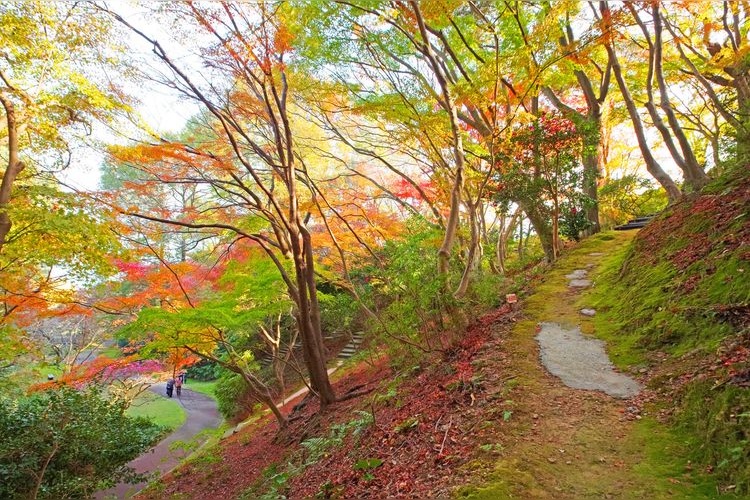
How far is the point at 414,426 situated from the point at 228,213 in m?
7.36

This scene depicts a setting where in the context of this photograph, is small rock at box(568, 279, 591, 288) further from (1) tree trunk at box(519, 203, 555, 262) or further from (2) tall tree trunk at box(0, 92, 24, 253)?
(2) tall tree trunk at box(0, 92, 24, 253)

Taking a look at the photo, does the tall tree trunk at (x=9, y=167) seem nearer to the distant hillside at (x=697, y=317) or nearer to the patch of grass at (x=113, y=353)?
the distant hillside at (x=697, y=317)

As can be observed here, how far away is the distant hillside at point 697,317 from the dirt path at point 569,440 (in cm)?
25

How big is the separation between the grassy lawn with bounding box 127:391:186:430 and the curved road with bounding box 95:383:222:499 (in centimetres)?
28

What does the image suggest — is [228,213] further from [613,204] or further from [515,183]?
[613,204]

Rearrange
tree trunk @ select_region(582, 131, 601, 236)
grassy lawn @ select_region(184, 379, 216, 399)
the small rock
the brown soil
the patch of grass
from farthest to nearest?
the patch of grass
grassy lawn @ select_region(184, 379, 216, 399)
tree trunk @ select_region(582, 131, 601, 236)
the small rock
the brown soil

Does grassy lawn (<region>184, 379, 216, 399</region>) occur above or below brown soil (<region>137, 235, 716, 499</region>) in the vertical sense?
below

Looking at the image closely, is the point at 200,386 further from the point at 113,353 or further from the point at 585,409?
the point at 585,409

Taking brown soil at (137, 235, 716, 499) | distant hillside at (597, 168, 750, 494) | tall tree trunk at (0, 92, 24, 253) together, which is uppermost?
tall tree trunk at (0, 92, 24, 253)

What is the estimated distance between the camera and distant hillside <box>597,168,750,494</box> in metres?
2.26

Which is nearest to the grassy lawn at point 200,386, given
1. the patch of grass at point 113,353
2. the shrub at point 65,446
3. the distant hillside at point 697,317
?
the patch of grass at point 113,353

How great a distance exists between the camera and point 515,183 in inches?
300

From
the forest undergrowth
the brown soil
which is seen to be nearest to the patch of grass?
the forest undergrowth

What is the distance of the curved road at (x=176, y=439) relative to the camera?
28.2ft
